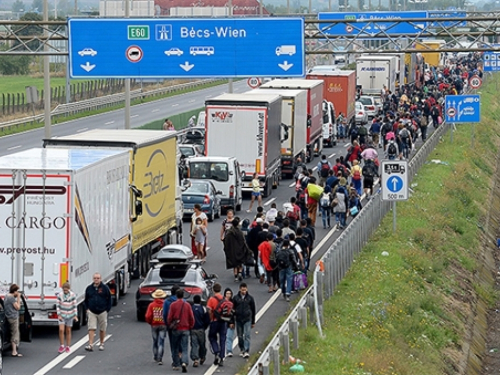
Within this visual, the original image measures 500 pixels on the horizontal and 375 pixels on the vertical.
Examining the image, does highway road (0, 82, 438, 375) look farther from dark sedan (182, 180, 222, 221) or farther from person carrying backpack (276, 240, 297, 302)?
dark sedan (182, 180, 222, 221)

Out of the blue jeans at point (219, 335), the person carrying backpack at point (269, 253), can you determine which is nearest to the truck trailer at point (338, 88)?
the person carrying backpack at point (269, 253)

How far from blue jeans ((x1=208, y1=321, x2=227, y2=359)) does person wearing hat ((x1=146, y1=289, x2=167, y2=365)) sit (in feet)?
2.39

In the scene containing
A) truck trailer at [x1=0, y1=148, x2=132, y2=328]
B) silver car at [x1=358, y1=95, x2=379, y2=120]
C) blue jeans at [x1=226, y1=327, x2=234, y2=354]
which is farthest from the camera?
silver car at [x1=358, y1=95, x2=379, y2=120]

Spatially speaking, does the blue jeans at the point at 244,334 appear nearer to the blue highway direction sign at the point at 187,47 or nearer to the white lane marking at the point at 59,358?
the white lane marking at the point at 59,358

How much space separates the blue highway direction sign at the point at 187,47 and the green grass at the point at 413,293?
5.33 metres

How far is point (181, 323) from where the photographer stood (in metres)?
19.8

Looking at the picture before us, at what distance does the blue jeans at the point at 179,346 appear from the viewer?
20062 millimetres

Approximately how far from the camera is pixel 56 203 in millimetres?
22000

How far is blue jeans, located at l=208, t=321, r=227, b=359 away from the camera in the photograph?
20469 millimetres

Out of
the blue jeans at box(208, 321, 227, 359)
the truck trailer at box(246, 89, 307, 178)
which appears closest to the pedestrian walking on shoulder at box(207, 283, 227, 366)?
the blue jeans at box(208, 321, 227, 359)

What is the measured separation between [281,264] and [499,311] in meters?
9.84

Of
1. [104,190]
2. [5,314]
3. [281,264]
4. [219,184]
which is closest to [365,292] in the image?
[281,264]

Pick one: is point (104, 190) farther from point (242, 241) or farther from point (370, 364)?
point (370, 364)

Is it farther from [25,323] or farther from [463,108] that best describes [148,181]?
[463,108]
